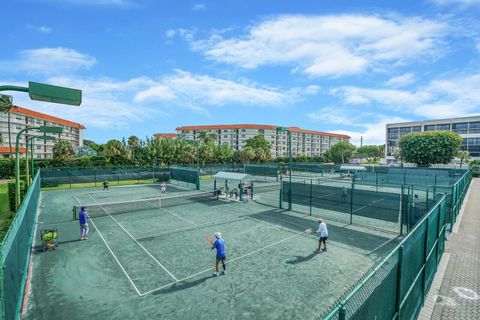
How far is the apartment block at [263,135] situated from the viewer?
135125 millimetres

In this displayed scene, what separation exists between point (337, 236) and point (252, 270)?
7045 millimetres

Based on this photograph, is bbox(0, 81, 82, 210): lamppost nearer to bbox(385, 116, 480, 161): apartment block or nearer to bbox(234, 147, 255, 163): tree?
bbox(234, 147, 255, 163): tree

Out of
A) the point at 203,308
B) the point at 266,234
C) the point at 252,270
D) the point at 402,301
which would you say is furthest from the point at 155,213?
the point at 402,301

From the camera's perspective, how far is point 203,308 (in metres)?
8.33

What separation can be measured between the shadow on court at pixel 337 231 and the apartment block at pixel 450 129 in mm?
96756

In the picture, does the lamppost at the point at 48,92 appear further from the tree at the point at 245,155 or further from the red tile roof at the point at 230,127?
the red tile roof at the point at 230,127

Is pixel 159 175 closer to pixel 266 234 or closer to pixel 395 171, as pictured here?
pixel 266 234

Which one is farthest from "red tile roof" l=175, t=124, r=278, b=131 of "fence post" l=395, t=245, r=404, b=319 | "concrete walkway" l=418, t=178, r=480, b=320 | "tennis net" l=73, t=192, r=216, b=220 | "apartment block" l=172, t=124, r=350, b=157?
"fence post" l=395, t=245, r=404, b=319

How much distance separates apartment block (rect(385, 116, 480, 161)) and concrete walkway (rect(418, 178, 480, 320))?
97.3 meters

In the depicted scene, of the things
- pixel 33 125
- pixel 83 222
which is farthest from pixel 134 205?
pixel 33 125

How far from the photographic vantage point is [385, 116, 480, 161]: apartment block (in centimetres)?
8750

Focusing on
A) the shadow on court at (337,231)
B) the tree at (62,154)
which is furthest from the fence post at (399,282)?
the tree at (62,154)

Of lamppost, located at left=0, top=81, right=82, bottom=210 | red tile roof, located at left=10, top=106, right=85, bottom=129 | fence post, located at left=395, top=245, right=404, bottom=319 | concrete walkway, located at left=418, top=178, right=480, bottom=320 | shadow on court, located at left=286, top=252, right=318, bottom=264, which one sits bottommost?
shadow on court, located at left=286, top=252, right=318, bottom=264

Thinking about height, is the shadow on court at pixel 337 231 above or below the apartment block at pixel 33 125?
below
